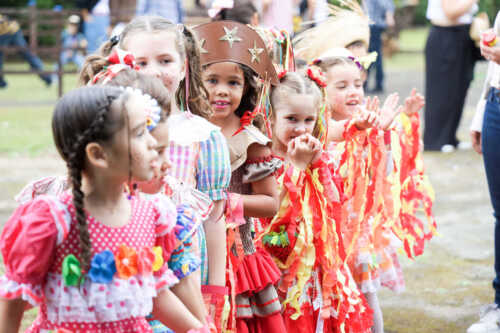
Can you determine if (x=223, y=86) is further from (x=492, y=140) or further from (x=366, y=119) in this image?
(x=492, y=140)

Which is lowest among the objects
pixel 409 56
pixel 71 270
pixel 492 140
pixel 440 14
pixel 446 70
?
pixel 409 56

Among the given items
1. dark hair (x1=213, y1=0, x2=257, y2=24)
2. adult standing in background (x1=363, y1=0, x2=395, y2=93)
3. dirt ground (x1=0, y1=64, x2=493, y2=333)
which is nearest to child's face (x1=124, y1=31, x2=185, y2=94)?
dark hair (x1=213, y1=0, x2=257, y2=24)

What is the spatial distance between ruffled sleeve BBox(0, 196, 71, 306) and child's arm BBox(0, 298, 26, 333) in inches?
0.9

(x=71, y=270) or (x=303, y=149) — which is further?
(x=303, y=149)

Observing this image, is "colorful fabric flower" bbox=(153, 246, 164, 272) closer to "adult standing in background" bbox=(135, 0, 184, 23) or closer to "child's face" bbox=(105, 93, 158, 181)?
"child's face" bbox=(105, 93, 158, 181)

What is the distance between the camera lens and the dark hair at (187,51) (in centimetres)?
281

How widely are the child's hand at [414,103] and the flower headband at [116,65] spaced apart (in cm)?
203

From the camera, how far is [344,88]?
3.96 m

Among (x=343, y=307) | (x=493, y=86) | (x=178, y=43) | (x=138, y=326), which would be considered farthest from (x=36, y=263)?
(x=493, y=86)

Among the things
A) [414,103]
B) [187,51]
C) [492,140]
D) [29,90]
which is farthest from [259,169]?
[29,90]

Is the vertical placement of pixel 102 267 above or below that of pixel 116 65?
below

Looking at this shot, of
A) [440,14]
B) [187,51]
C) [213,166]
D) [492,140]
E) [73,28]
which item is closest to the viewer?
[213,166]

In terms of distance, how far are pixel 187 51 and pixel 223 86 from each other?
28 centimetres

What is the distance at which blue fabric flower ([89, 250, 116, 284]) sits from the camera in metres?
1.90
